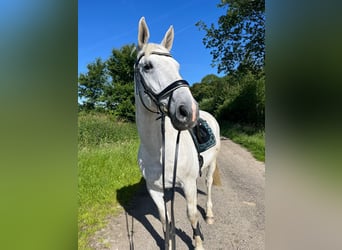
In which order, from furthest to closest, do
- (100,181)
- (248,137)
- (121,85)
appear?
1. (121,85)
2. (248,137)
3. (100,181)

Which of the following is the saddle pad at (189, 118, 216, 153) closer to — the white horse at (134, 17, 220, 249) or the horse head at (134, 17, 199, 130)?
the white horse at (134, 17, 220, 249)

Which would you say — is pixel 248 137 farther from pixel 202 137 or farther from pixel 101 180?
pixel 101 180

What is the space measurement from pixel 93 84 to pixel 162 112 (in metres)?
11.7

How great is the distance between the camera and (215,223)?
2512 millimetres

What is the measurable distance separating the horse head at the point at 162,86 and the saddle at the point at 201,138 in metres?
0.77

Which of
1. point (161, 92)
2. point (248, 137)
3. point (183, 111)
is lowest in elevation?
point (248, 137)

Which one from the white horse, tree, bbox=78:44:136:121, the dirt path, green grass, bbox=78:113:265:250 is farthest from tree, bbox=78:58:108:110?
the white horse

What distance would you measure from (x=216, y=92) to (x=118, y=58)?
638cm

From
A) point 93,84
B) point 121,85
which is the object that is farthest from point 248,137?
point 93,84

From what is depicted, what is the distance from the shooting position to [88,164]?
322 cm

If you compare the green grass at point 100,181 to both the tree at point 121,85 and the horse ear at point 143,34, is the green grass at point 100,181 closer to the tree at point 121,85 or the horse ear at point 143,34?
the horse ear at point 143,34

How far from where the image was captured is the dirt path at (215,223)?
211cm
